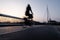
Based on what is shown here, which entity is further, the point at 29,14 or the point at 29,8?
the point at 29,14

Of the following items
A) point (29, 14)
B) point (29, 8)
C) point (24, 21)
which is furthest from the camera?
point (29, 14)

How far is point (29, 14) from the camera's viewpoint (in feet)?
128

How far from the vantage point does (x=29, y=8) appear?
36.2 meters

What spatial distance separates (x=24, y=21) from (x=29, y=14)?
16.8 feet

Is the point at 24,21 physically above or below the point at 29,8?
below

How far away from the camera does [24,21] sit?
112ft

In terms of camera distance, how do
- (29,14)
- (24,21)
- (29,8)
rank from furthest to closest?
(29,14)
(29,8)
(24,21)

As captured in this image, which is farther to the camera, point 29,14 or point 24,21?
point 29,14

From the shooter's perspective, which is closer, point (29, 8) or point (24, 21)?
point (24, 21)

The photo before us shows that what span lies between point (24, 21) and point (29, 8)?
11.1 feet

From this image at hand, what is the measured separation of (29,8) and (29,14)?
2.85 meters
